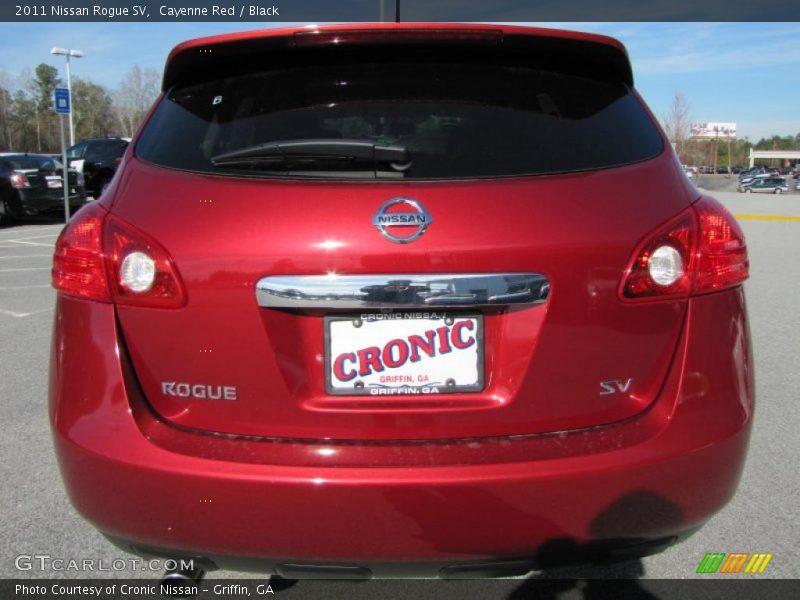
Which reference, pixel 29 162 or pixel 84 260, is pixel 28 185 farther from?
pixel 84 260

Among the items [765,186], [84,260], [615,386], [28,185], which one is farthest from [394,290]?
[765,186]

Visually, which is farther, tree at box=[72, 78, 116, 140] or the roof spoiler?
tree at box=[72, 78, 116, 140]

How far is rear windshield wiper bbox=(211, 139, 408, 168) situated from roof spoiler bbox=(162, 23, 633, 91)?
0.31 m

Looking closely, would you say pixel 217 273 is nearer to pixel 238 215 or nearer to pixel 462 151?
pixel 238 215

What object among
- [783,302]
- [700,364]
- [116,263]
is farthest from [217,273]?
[783,302]

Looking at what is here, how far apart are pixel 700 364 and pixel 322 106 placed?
1.17 meters

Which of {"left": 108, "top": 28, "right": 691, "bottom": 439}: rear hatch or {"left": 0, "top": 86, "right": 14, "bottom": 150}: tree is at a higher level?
{"left": 0, "top": 86, "right": 14, "bottom": 150}: tree

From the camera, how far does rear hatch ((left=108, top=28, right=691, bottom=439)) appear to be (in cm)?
161

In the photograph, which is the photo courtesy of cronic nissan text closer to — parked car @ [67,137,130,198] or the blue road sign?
the blue road sign

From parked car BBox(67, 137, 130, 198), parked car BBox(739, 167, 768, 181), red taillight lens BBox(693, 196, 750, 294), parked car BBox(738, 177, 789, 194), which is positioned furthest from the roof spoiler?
parked car BBox(739, 167, 768, 181)

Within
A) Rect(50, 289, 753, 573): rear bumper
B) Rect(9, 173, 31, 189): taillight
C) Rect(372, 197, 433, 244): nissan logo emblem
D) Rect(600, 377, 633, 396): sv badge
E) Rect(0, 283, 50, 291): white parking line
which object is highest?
Rect(9, 173, 31, 189): taillight

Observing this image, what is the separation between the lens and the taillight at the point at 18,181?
51.1ft

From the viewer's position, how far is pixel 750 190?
48781 millimetres

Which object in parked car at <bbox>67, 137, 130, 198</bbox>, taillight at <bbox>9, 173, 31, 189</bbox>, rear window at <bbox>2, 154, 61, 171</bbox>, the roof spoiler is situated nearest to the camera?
the roof spoiler
